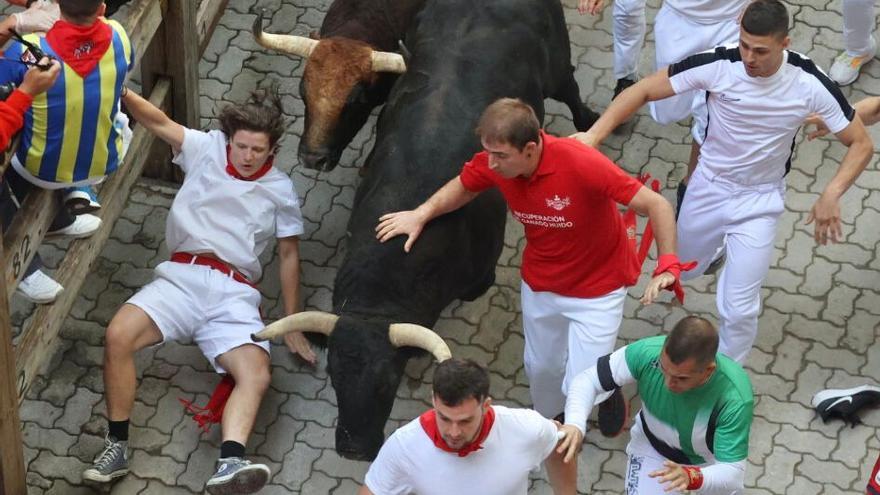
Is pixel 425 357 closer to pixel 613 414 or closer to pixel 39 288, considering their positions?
pixel 613 414

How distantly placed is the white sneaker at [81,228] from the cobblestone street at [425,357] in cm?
93

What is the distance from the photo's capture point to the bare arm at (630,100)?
25.8ft

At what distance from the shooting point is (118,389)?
8297 mm

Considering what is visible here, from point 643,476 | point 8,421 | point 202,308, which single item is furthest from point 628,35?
point 8,421

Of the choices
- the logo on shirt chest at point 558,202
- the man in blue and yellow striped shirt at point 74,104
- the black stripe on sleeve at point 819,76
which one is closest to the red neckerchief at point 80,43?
the man in blue and yellow striped shirt at point 74,104

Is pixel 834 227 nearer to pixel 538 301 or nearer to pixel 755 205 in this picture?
pixel 755 205

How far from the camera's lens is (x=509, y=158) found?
7145mm

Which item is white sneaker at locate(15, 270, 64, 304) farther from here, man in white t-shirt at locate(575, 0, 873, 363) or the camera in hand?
man in white t-shirt at locate(575, 0, 873, 363)

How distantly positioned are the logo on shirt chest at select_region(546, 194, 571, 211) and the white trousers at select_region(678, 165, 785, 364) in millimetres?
1333

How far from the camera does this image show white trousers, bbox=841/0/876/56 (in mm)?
10438

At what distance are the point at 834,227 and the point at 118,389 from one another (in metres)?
3.93

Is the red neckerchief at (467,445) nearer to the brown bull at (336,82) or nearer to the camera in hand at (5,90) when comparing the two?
the camera in hand at (5,90)

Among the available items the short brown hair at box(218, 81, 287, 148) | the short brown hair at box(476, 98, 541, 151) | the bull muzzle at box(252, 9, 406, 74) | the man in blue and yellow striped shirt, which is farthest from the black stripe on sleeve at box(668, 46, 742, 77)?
the man in blue and yellow striped shirt

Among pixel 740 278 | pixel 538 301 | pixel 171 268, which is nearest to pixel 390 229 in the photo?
pixel 538 301
